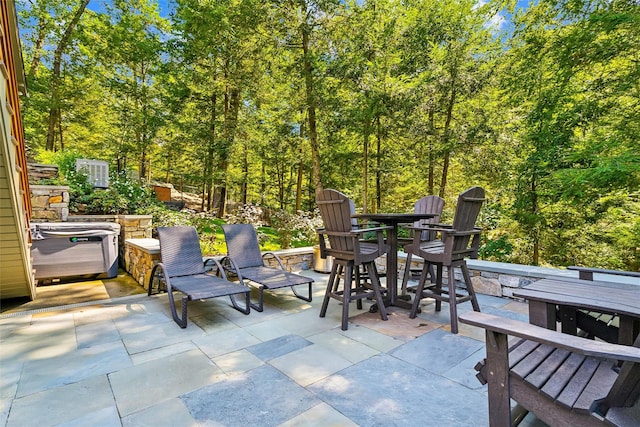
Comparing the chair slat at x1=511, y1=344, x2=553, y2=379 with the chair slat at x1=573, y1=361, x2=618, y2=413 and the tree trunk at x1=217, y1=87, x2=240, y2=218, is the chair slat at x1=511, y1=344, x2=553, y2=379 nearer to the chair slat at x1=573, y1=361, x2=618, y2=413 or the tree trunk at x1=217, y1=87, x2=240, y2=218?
the chair slat at x1=573, y1=361, x2=618, y2=413

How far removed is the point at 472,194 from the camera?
3.22 meters

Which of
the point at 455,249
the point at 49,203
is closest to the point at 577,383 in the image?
the point at 455,249

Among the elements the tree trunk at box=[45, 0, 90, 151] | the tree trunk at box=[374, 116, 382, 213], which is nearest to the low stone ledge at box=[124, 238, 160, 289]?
the tree trunk at box=[374, 116, 382, 213]

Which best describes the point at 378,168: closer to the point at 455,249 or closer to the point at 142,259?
the point at 455,249

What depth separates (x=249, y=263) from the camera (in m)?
4.42

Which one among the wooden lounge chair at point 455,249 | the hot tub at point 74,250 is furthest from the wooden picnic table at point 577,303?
the hot tub at point 74,250

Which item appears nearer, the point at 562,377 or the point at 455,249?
the point at 562,377

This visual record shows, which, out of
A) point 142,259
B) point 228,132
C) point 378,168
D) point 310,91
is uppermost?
point 310,91

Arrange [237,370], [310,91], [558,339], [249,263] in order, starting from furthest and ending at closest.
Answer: [310,91]
[249,263]
[237,370]
[558,339]

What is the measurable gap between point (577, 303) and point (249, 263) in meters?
3.64

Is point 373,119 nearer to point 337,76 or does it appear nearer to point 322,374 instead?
point 337,76

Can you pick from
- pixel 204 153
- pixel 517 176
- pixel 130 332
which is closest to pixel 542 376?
pixel 130 332

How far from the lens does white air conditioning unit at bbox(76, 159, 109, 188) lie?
6727 millimetres

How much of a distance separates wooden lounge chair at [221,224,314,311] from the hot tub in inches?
84.3
